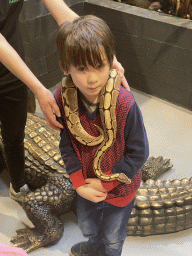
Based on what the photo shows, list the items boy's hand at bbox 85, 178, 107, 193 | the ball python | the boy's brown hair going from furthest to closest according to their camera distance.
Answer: boy's hand at bbox 85, 178, 107, 193, the ball python, the boy's brown hair

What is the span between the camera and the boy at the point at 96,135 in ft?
2.54

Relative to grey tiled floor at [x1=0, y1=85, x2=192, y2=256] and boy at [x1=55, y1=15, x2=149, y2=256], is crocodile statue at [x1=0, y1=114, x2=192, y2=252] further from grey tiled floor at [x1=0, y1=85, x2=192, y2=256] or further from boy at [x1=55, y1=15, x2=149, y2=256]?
boy at [x1=55, y1=15, x2=149, y2=256]

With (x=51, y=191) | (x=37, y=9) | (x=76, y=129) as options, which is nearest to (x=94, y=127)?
(x=76, y=129)

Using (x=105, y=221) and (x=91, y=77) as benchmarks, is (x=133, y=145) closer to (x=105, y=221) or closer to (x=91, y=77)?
(x=91, y=77)

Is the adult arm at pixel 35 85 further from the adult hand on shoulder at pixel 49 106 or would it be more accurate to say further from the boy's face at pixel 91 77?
the boy's face at pixel 91 77

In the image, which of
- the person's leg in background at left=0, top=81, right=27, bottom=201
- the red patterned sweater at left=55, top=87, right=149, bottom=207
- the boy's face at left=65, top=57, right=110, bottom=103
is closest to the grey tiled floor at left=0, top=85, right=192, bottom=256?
the person's leg in background at left=0, top=81, right=27, bottom=201

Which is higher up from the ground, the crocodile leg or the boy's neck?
the boy's neck

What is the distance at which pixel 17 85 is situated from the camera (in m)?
1.35

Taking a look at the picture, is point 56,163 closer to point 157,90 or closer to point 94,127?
point 94,127

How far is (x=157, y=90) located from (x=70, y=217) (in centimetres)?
133

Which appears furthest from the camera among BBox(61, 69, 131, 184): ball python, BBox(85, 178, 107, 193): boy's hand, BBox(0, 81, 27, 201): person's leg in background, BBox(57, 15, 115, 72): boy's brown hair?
BBox(0, 81, 27, 201): person's leg in background

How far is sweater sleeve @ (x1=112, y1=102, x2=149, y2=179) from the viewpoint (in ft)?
2.93

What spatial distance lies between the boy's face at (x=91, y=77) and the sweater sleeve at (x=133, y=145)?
0.38ft

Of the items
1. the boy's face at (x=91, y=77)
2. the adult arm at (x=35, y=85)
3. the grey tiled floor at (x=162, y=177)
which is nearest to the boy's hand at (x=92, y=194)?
the adult arm at (x=35, y=85)
